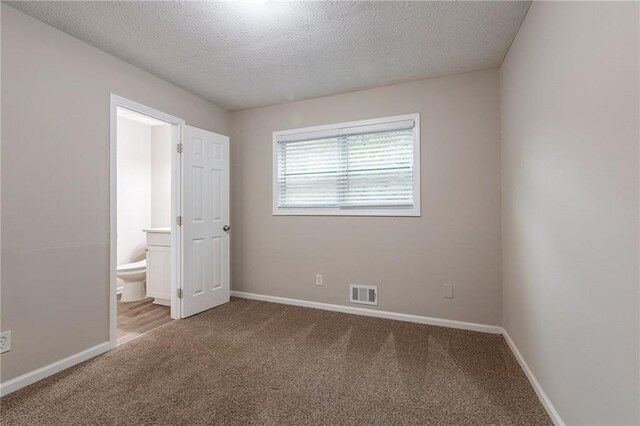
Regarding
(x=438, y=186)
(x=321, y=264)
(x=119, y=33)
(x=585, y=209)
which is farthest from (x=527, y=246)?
(x=119, y=33)

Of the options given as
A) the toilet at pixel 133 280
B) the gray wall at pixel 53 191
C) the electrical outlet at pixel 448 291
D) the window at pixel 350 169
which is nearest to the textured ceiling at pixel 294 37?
the gray wall at pixel 53 191

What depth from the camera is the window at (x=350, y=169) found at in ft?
10.1

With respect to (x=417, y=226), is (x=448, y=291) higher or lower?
lower

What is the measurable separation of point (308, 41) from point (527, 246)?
2.21 metres

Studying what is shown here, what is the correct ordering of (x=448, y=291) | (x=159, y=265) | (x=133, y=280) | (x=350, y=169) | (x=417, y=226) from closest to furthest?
(x=448, y=291) < (x=417, y=226) < (x=350, y=169) < (x=159, y=265) < (x=133, y=280)

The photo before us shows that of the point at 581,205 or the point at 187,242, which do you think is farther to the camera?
the point at 187,242

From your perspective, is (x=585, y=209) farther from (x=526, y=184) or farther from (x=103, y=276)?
(x=103, y=276)

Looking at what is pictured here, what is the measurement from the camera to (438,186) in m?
2.94

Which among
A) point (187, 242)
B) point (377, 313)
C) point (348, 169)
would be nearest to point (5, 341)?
point (187, 242)

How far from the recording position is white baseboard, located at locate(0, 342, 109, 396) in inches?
72.8

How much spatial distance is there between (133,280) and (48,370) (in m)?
1.82

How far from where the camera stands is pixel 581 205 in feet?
4.35

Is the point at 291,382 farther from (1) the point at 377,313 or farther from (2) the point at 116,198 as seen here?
(2) the point at 116,198

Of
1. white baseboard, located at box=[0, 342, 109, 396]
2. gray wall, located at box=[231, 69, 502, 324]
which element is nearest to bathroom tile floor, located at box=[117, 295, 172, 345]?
white baseboard, located at box=[0, 342, 109, 396]
